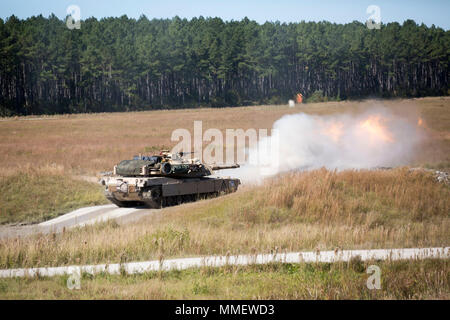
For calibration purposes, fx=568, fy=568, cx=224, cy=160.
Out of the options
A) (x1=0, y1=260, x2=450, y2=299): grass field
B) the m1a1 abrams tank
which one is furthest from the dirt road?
(x1=0, y1=260, x2=450, y2=299): grass field

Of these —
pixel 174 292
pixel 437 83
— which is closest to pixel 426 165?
pixel 174 292

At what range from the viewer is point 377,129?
44469 mm

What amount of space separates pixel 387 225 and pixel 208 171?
9982mm

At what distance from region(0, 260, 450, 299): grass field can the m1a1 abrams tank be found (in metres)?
11.5

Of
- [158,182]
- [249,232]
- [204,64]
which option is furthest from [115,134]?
[204,64]

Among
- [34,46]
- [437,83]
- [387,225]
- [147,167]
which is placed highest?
[34,46]

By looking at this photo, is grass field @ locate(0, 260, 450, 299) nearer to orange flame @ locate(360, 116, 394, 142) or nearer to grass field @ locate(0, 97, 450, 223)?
grass field @ locate(0, 97, 450, 223)

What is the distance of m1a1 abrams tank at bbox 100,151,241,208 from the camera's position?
24734 millimetres

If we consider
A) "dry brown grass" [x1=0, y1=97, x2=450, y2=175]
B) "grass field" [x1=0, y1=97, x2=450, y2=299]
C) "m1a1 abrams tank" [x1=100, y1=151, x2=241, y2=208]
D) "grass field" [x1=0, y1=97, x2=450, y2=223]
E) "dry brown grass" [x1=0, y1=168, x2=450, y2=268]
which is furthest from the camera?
"dry brown grass" [x1=0, y1=97, x2=450, y2=175]

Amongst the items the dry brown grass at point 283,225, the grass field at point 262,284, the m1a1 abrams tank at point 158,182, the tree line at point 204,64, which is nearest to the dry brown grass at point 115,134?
the m1a1 abrams tank at point 158,182

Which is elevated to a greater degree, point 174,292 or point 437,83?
point 437,83
